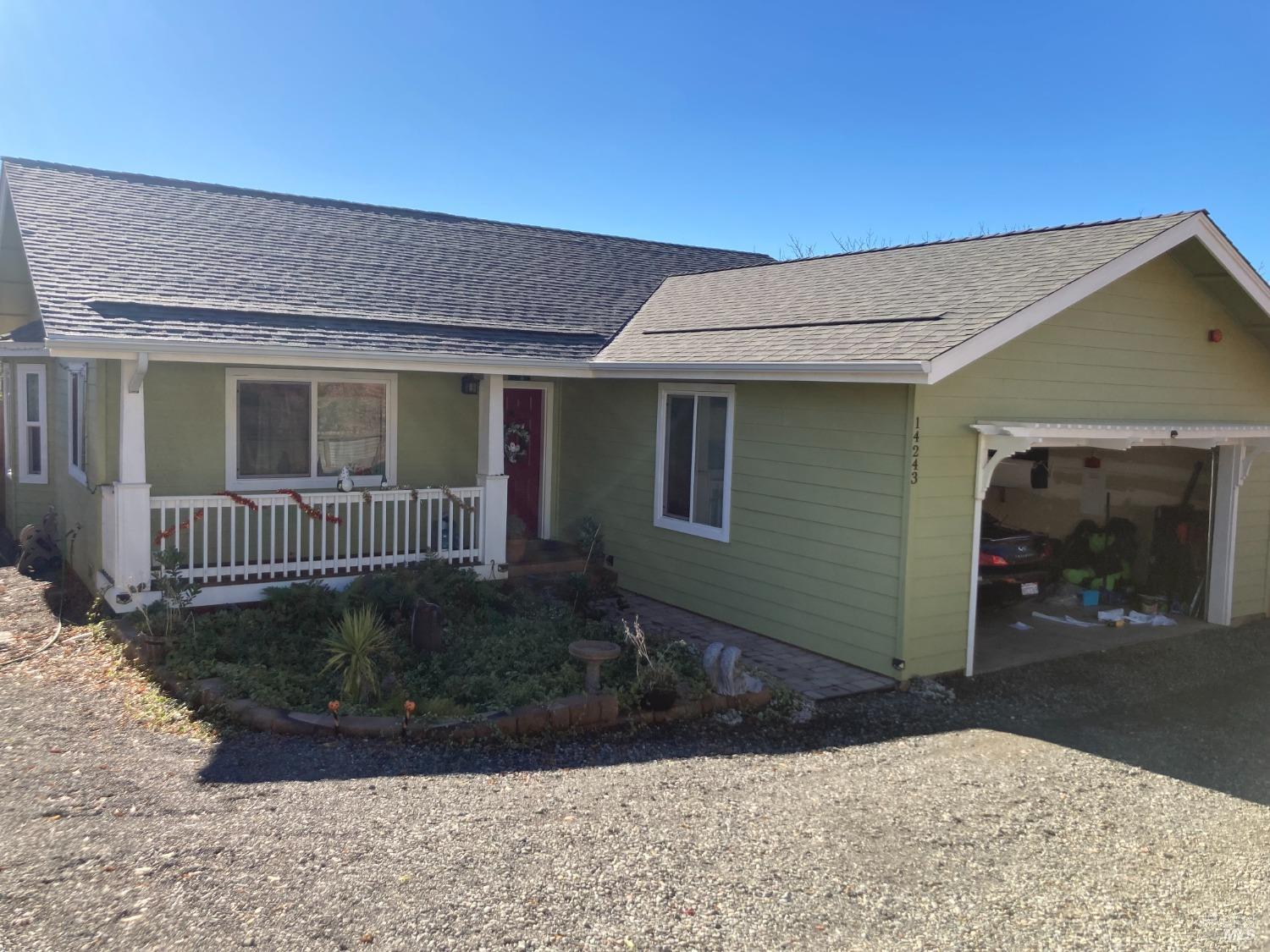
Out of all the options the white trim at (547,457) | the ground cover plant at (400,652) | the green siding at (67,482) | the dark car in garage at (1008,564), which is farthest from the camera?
the white trim at (547,457)

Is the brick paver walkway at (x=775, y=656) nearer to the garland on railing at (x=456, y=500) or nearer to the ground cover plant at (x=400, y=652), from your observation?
the ground cover plant at (x=400, y=652)

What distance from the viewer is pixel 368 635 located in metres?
6.88

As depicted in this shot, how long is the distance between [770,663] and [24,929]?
5.68 metres

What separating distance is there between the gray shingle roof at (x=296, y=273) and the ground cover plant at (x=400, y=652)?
239cm

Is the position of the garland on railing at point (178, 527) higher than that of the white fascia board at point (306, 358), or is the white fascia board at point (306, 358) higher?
the white fascia board at point (306, 358)

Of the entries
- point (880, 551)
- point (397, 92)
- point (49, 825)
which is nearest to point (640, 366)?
point (880, 551)

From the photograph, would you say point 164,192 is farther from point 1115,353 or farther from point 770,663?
point 1115,353

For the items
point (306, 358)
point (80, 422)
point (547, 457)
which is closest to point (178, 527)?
point (306, 358)

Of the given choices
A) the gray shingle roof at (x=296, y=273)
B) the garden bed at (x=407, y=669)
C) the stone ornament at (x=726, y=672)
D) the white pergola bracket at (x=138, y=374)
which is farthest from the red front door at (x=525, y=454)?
the stone ornament at (x=726, y=672)

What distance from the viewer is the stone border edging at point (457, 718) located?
608 cm

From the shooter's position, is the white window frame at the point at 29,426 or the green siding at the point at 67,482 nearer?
the green siding at the point at 67,482

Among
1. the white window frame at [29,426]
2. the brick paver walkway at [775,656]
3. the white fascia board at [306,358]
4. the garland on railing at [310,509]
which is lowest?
the brick paver walkway at [775,656]

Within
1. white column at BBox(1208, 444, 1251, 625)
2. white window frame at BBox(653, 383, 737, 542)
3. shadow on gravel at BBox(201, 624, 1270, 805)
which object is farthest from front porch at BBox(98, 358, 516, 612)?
white column at BBox(1208, 444, 1251, 625)

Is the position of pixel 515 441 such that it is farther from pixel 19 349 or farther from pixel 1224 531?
pixel 1224 531
